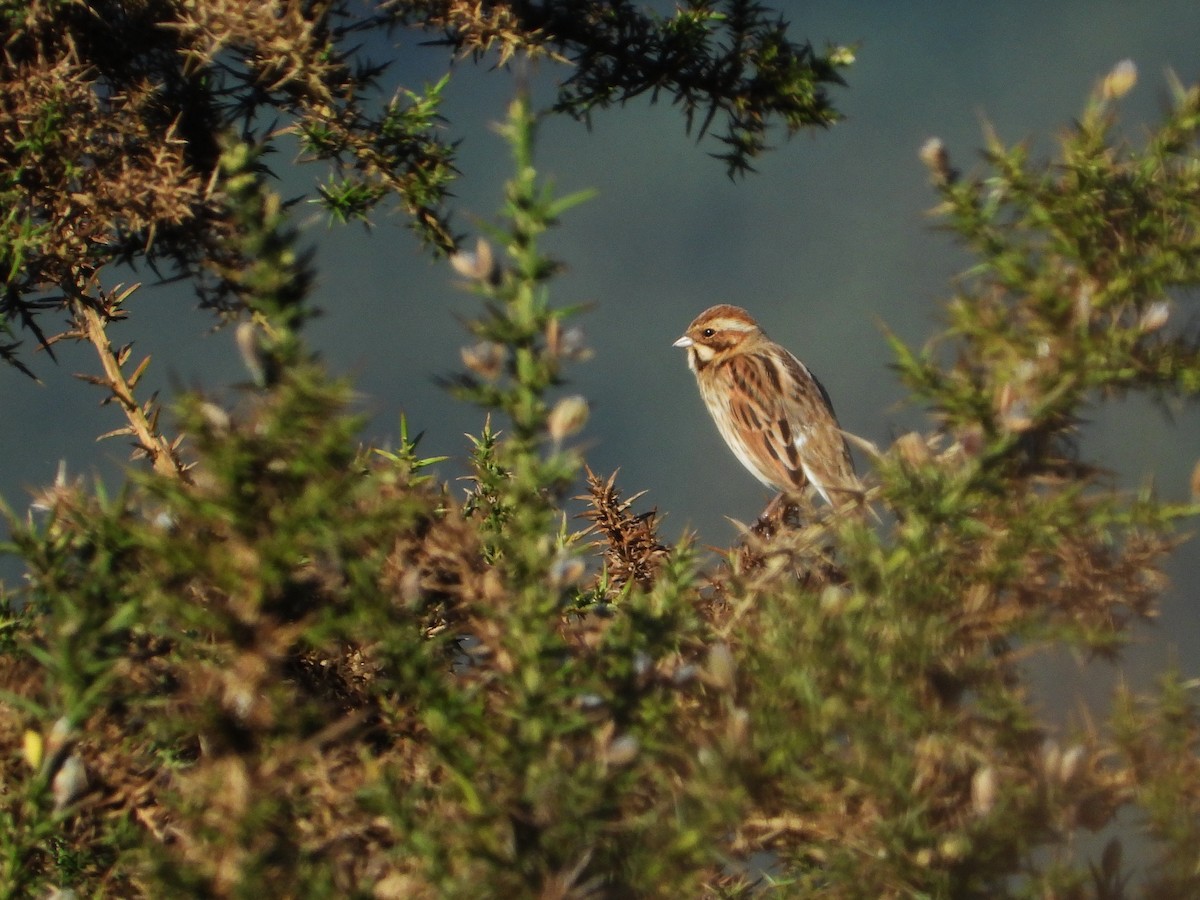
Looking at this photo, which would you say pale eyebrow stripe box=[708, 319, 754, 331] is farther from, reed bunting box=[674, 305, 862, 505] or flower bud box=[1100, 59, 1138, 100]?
flower bud box=[1100, 59, 1138, 100]

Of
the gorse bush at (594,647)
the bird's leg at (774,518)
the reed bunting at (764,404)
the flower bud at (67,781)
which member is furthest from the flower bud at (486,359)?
the reed bunting at (764,404)

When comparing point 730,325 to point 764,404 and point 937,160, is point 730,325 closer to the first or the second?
point 764,404

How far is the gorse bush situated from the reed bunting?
240 inches

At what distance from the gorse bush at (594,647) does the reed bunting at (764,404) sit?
20.0 ft

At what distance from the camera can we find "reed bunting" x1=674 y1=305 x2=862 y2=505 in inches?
357

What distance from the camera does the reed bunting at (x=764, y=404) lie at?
29.7 feet

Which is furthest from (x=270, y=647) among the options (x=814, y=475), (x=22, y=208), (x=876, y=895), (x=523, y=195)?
(x=814, y=475)

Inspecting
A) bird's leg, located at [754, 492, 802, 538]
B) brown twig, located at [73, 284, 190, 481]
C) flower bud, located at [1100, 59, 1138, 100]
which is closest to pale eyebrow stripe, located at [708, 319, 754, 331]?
bird's leg, located at [754, 492, 802, 538]

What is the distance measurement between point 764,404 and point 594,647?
23.6ft

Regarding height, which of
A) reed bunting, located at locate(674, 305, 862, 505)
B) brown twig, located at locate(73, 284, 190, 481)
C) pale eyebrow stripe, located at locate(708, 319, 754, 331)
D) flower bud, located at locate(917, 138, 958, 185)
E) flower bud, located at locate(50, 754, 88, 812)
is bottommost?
flower bud, located at locate(50, 754, 88, 812)

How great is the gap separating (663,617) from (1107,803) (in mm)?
754

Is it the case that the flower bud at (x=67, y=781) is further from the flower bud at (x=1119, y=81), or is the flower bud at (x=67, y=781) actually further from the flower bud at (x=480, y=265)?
the flower bud at (x=1119, y=81)

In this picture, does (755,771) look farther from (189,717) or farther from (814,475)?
(814,475)

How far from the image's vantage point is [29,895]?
224cm
